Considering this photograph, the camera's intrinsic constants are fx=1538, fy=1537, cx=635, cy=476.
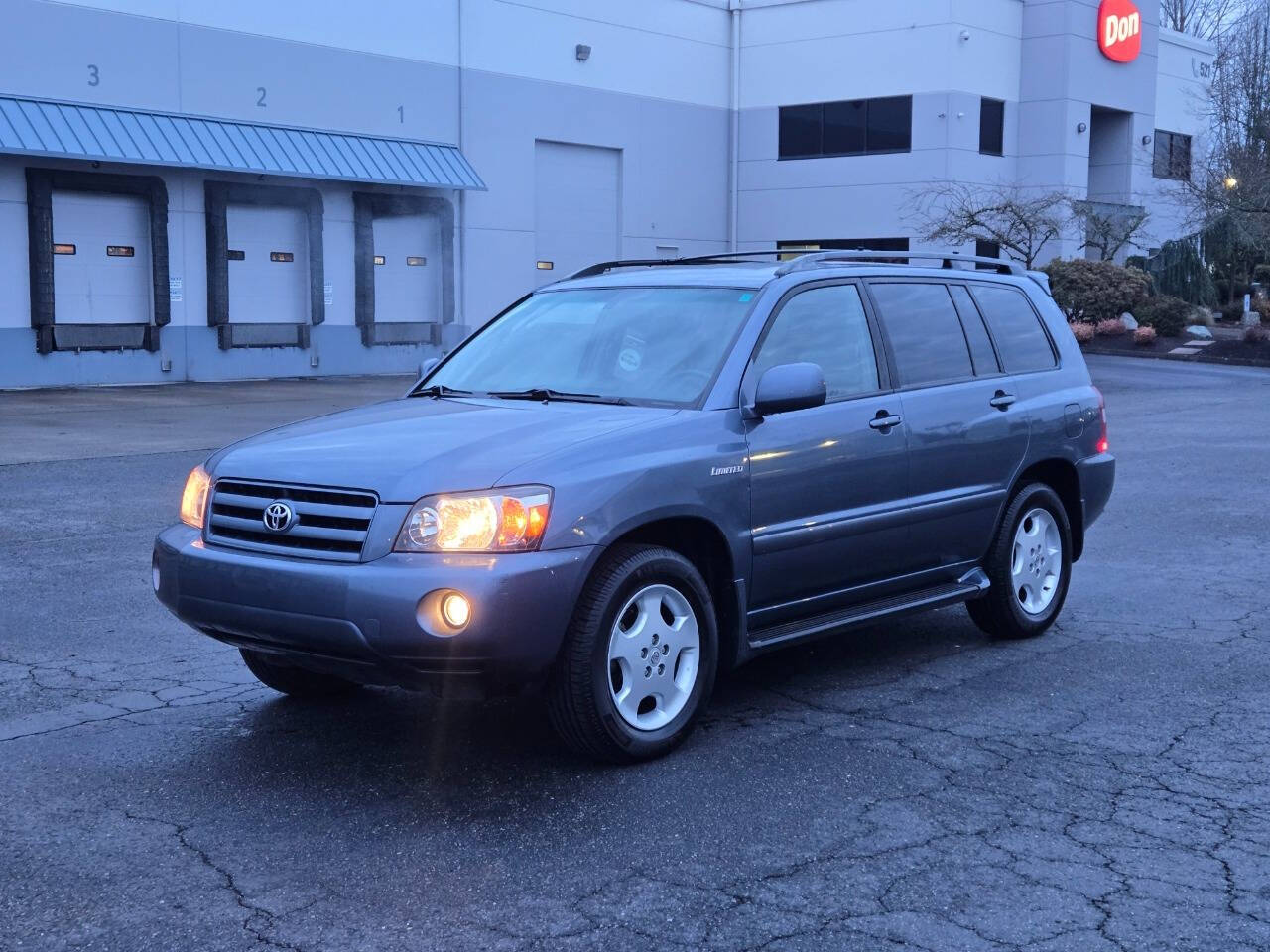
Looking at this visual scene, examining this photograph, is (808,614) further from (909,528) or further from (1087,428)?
(1087,428)

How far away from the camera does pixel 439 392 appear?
6.64 m

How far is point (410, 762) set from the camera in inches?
216

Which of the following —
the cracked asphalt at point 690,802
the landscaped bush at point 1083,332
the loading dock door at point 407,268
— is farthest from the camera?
the landscaped bush at point 1083,332

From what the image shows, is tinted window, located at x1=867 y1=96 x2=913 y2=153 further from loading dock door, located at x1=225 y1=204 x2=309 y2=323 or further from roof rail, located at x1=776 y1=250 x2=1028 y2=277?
roof rail, located at x1=776 y1=250 x2=1028 y2=277

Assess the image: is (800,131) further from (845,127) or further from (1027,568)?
(1027,568)

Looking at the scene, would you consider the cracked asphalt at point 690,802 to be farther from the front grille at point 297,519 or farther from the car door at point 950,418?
the front grille at point 297,519

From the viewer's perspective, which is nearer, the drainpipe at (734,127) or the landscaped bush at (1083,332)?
the landscaped bush at (1083,332)

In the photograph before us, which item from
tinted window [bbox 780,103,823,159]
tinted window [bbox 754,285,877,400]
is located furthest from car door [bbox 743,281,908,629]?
tinted window [bbox 780,103,823,159]

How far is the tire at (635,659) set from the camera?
5.16m

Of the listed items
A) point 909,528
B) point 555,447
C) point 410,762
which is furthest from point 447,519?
point 909,528

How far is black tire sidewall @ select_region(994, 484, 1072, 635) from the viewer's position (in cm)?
733

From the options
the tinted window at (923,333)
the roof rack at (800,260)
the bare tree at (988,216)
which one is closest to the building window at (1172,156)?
the bare tree at (988,216)

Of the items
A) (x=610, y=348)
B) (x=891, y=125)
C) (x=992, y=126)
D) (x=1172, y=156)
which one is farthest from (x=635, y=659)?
(x=1172, y=156)

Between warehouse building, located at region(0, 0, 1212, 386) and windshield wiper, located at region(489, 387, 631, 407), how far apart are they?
1956 centimetres
